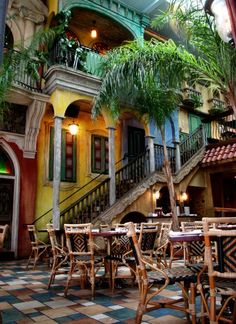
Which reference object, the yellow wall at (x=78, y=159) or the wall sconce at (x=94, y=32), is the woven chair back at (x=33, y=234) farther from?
the wall sconce at (x=94, y=32)

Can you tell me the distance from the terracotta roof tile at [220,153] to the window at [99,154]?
4.17 meters

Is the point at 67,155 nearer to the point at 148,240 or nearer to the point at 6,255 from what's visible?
the point at 6,255

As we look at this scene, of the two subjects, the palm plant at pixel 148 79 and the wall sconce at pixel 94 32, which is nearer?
the palm plant at pixel 148 79

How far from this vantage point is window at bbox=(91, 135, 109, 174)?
1182 cm

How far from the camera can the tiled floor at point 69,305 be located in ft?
10.8

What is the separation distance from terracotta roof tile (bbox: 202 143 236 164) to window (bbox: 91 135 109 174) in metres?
4.17

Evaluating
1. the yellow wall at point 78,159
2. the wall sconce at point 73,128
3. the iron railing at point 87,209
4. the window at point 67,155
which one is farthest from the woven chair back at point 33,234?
the wall sconce at point 73,128

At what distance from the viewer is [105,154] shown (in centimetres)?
1217

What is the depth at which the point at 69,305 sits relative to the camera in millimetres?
3867

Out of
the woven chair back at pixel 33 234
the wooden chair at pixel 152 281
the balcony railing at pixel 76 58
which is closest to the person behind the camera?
the wooden chair at pixel 152 281

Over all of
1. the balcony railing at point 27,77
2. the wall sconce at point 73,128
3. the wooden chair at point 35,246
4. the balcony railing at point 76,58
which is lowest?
the wooden chair at point 35,246

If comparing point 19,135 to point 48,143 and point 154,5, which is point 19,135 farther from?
point 154,5

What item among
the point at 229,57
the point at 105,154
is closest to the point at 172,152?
the point at 105,154

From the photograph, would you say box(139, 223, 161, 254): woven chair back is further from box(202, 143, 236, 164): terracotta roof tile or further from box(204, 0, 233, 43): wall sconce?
box(202, 143, 236, 164): terracotta roof tile
